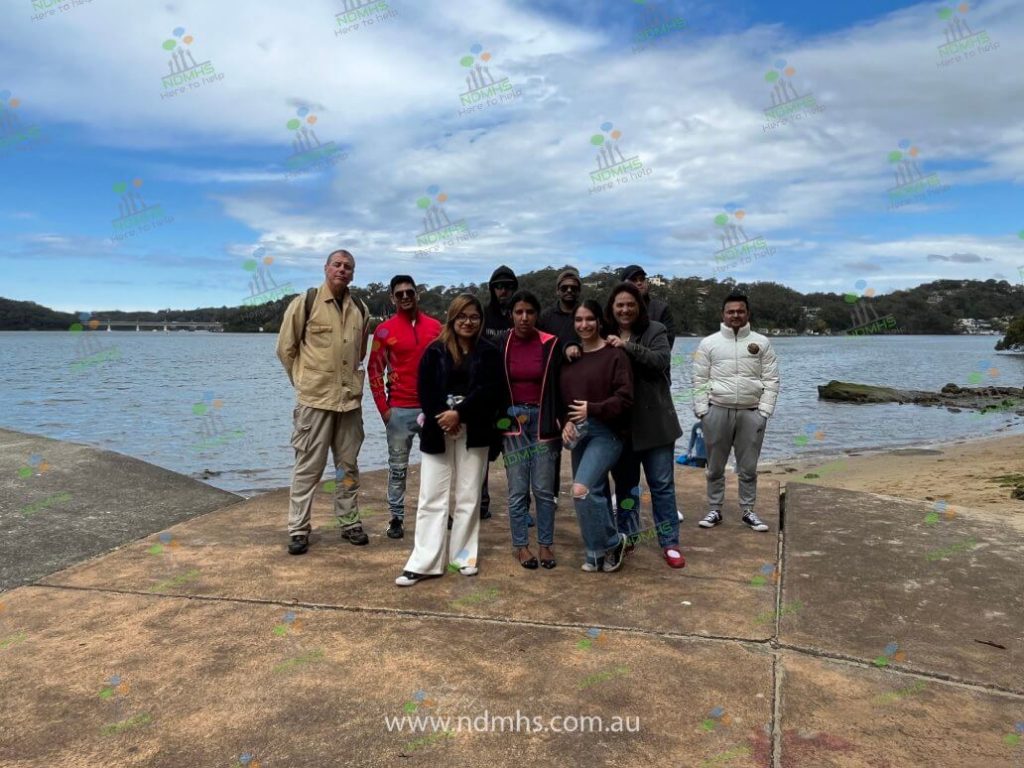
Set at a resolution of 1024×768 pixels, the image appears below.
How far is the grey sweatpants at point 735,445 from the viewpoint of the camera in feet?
18.9

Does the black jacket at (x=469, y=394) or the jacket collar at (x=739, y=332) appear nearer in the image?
the black jacket at (x=469, y=394)

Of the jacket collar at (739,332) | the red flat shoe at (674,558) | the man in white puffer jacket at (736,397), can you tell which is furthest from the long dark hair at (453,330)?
the jacket collar at (739,332)

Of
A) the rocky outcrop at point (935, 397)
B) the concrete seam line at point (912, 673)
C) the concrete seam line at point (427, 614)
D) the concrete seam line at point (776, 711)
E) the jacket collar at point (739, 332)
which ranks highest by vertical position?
the jacket collar at point (739, 332)

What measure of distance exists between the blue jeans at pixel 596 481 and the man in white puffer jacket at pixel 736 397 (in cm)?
145

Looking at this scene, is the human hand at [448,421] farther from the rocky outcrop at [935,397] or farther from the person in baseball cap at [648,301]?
the rocky outcrop at [935,397]

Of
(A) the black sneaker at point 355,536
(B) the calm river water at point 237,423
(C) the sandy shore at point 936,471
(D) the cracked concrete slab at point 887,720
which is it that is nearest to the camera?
(D) the cracked concrete slab at point 887,720

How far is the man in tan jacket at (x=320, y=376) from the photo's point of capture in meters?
5.18

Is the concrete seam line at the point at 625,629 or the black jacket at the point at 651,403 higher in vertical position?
the black jacket at the point at 651,403

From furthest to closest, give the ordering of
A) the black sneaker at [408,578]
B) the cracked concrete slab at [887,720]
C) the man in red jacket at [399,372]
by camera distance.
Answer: the man in red jacket at [399,372], the black sneaker at [408,578], the cracked concrete slab at [887,720]

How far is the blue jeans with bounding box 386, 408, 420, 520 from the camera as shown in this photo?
5.51 m

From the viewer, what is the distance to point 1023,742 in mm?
2717

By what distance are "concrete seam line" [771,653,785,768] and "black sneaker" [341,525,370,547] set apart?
310 cm

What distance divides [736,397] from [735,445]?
1.38ft

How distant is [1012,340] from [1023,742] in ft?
209
